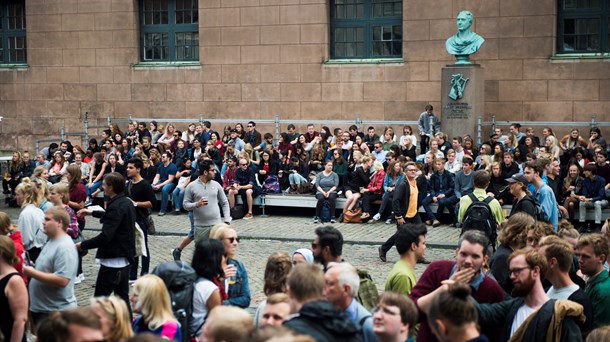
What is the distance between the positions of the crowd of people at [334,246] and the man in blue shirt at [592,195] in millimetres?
28

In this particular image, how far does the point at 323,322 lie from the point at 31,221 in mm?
6035

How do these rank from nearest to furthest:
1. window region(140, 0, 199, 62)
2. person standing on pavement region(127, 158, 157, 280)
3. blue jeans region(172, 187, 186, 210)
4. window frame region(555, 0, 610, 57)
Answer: person standing on pavement region(127, 158, 157, 280), blue jeans region(172, 187, 186, 210), window frame region(555, 0, 610, 57), window region(140, 0, 199, 62)

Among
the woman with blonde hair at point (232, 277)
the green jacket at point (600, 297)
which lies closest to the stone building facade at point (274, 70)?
the green jacket at point (600, 297)

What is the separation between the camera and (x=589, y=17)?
24406mm

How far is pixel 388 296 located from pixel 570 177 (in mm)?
13790

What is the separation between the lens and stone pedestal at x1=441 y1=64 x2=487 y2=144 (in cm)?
2330

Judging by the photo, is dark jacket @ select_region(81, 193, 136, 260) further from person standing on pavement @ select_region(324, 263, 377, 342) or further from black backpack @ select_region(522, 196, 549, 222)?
black backpack @ select_region(522, 196, 549, 222)

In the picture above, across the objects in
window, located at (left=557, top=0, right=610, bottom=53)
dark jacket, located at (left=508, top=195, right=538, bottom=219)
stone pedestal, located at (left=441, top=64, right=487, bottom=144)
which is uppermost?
window, located at (left=557, top=0, right=610, bottom=53)

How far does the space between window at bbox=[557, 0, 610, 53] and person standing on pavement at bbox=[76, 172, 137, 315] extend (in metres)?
16.5

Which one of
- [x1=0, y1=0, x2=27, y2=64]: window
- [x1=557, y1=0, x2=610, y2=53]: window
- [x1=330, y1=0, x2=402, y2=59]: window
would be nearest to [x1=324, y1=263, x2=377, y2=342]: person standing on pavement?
[x1=557, y1=0, x2=610, y2=53]: window

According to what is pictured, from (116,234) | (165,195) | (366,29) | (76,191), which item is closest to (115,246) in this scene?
(116,234)

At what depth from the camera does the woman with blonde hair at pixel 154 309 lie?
6.96 meters

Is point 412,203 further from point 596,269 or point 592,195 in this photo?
point 596,269

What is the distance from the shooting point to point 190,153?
2433 centimetres
